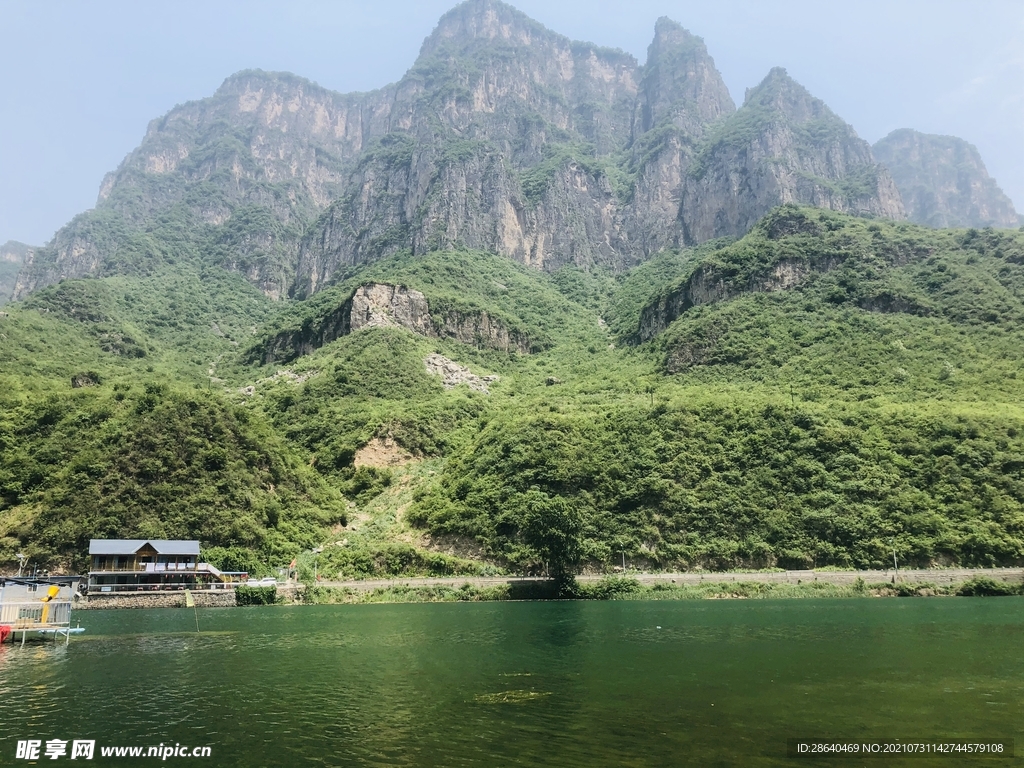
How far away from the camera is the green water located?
15.8 meters

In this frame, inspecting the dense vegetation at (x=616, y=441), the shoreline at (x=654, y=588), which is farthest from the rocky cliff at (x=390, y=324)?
the shoreline at (x=654, y=588)

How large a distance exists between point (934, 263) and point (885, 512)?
76.8 meters

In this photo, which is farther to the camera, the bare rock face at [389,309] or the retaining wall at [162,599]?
the bare rock face at [389,309]

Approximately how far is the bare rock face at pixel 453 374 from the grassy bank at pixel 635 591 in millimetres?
64537

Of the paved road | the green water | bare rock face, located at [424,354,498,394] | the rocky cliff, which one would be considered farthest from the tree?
the rocky cliff

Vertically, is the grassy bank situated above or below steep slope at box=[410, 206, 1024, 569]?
below

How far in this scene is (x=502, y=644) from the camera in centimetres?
Result: 3247

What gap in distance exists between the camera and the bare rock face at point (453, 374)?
125062mm

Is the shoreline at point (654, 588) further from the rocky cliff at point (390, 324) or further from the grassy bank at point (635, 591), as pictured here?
the rocky cliff at point (390, 324)

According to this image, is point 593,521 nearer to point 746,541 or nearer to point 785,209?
point 746,541

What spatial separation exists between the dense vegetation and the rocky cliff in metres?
6.58

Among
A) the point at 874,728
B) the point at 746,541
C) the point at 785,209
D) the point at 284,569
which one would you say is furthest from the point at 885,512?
the point at 785,209

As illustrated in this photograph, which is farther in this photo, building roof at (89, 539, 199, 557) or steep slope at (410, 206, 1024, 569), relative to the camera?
steep slope at (410, 206, 1024, 569)

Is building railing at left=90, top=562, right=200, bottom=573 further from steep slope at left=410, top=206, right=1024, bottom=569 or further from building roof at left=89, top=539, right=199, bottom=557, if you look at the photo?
steep slope at left=410, top=206, right=1024, bottom=569
